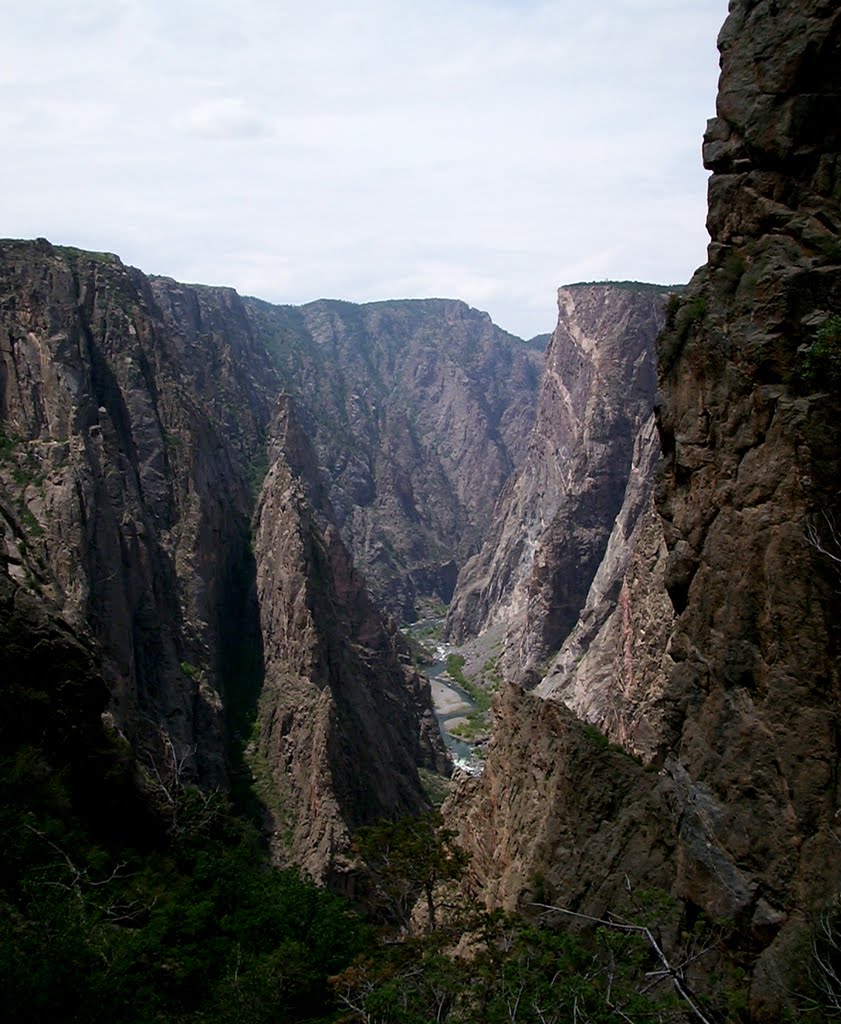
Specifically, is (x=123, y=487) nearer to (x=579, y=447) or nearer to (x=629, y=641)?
(x=629, y=641)

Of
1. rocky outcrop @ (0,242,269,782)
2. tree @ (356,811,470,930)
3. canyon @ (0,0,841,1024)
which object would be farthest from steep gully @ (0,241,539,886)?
tree @ (356,811,470,930)

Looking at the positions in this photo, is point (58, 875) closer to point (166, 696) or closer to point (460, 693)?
point (166, 696)

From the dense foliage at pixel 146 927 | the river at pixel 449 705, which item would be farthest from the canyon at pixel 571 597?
the river at pixel 449 705

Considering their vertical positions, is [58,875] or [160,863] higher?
[58,875]

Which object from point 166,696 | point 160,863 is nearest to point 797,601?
point 160,863

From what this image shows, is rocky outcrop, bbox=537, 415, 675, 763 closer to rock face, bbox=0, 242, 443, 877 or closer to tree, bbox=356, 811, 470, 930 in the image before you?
tree, bbox=356, 811, 470, 930

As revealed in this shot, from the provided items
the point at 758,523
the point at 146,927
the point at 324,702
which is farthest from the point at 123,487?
the point at 758,523
